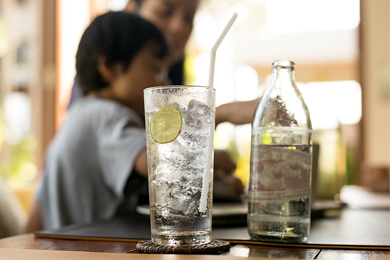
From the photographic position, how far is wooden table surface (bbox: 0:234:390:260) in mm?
545

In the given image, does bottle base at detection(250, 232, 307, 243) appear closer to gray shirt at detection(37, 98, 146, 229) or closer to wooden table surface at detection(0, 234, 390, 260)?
wooden table surface at detection(0, 234, 390, 260)

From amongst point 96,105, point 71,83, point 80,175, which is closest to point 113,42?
point 96,105

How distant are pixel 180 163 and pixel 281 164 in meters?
0.16

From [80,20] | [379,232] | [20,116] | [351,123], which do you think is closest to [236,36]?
[351,123]

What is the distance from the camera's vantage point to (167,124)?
596mm

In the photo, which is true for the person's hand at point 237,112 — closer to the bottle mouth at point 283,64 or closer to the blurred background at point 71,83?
the bottle mouth at point 283,64

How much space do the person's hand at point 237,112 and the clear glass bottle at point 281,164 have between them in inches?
9.3

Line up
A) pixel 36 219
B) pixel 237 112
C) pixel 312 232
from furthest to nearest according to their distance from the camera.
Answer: pixel 36 219, pixel 237 112, pixel 312 232

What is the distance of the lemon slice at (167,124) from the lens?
594 mm

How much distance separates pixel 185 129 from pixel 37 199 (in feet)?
3.65

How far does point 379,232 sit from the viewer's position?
2.48 ft

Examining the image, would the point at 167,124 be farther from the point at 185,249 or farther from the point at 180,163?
the point at 185,249

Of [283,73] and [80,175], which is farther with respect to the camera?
[80,175]

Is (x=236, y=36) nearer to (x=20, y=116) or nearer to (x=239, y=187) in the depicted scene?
(x=20, y=116)
